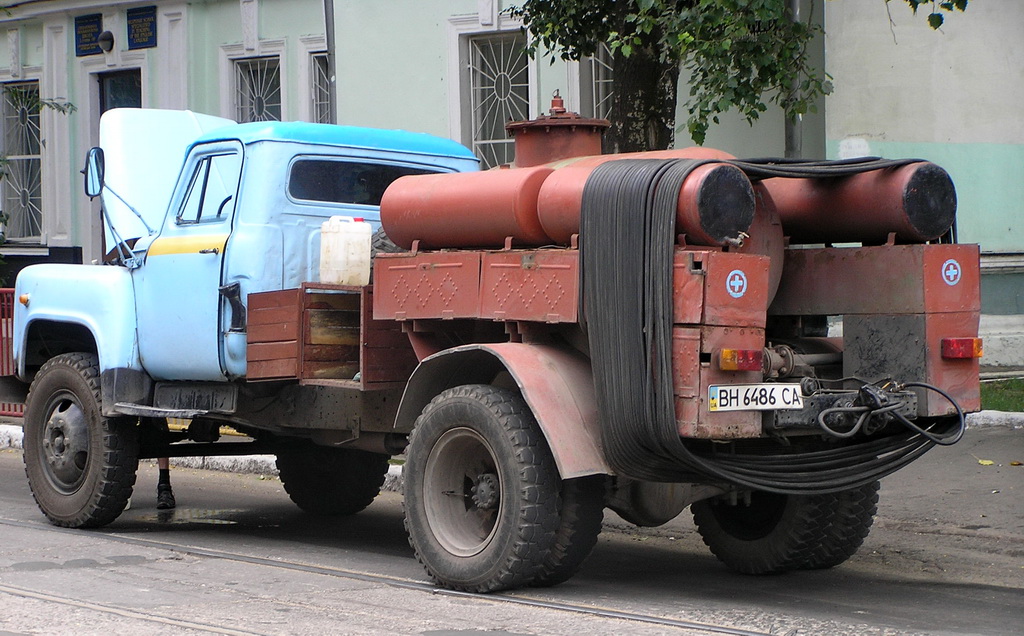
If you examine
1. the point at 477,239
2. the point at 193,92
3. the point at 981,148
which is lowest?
the point at 477,239

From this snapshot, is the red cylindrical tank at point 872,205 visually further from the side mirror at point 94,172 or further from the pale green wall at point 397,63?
the pale green wall at point 397,63

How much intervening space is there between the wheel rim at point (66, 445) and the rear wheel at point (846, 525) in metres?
4.18

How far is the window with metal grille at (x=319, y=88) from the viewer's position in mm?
16609

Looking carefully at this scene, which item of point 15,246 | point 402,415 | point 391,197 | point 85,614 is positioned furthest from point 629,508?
point 15,246

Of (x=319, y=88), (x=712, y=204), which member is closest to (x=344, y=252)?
(x=712, y=204)

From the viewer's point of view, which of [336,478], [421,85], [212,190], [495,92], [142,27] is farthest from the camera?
[142,27]

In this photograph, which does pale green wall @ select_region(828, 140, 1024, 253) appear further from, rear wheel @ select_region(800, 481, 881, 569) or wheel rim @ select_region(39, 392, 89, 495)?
wheel rim @ select_region(39, 392, 89, 495)

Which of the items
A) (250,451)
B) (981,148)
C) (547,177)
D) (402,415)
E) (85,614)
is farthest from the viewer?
(981,148)

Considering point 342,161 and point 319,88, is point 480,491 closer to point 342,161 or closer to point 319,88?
point 342,161

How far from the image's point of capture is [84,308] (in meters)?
8.46

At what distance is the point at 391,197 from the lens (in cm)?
688

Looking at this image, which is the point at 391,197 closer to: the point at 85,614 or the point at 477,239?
the point at 477,239

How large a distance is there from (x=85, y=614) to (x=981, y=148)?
32.4 feet

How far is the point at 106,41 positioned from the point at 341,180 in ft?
37.3
